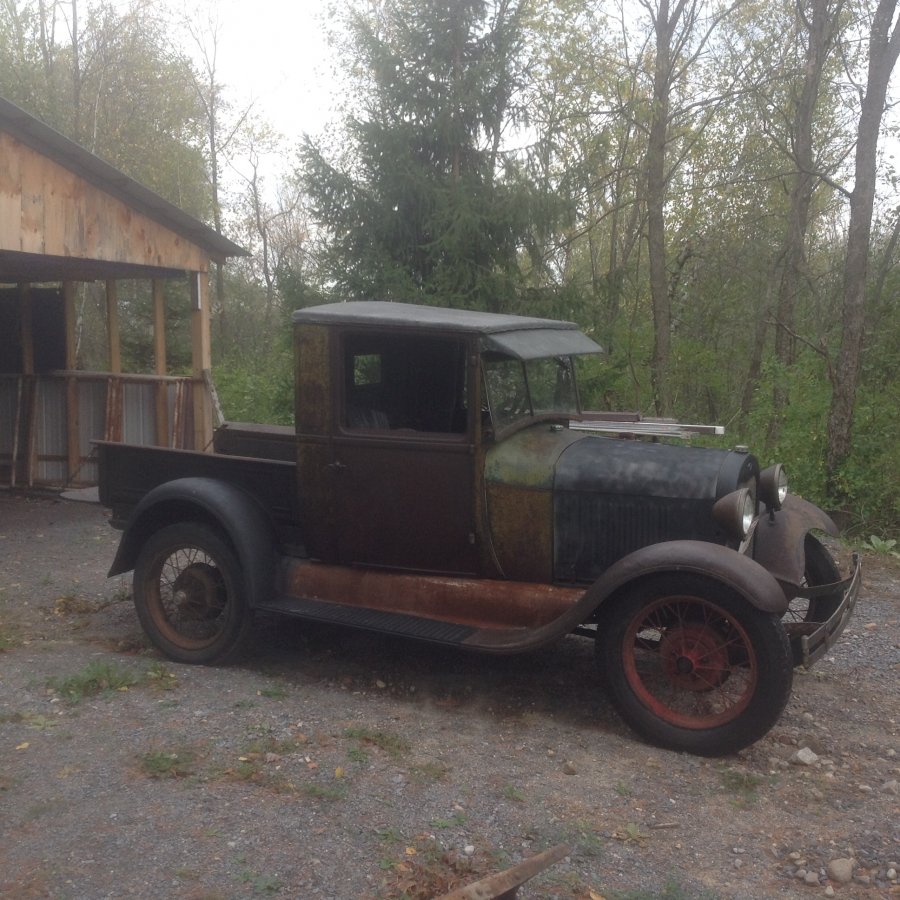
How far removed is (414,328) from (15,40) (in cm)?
2546

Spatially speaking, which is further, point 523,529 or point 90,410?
point 90,410

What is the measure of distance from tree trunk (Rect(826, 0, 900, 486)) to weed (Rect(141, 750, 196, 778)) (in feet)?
28.1

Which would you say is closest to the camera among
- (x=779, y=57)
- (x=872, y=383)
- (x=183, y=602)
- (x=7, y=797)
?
(x=7, y=797)

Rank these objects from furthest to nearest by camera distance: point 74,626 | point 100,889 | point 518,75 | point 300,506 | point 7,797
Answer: point 518,75
point 74,626
point 300,506
point 7,797
point 100,889

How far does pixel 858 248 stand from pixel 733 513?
7.61 metres

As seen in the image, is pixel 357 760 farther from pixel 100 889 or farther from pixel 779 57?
pixel 779 57

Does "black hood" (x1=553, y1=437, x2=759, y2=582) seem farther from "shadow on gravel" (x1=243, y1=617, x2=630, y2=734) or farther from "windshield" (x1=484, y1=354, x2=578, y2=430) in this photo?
"shadow on gravel" (x1=243, y1=617, x2=630, y2=734)

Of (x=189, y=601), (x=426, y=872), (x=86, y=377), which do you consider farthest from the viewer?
(x=86, y=377)

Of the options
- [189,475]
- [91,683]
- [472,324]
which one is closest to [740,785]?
[472,324]

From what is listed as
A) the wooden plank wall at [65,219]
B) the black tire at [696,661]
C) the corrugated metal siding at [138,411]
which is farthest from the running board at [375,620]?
the corrugated metal siding at [138,411]

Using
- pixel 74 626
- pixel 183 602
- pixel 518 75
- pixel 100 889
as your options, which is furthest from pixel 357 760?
pixel 518 75

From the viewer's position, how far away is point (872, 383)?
13680mm

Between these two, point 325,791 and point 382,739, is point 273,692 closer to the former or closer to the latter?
point 382,739

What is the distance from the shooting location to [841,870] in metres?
3.32
